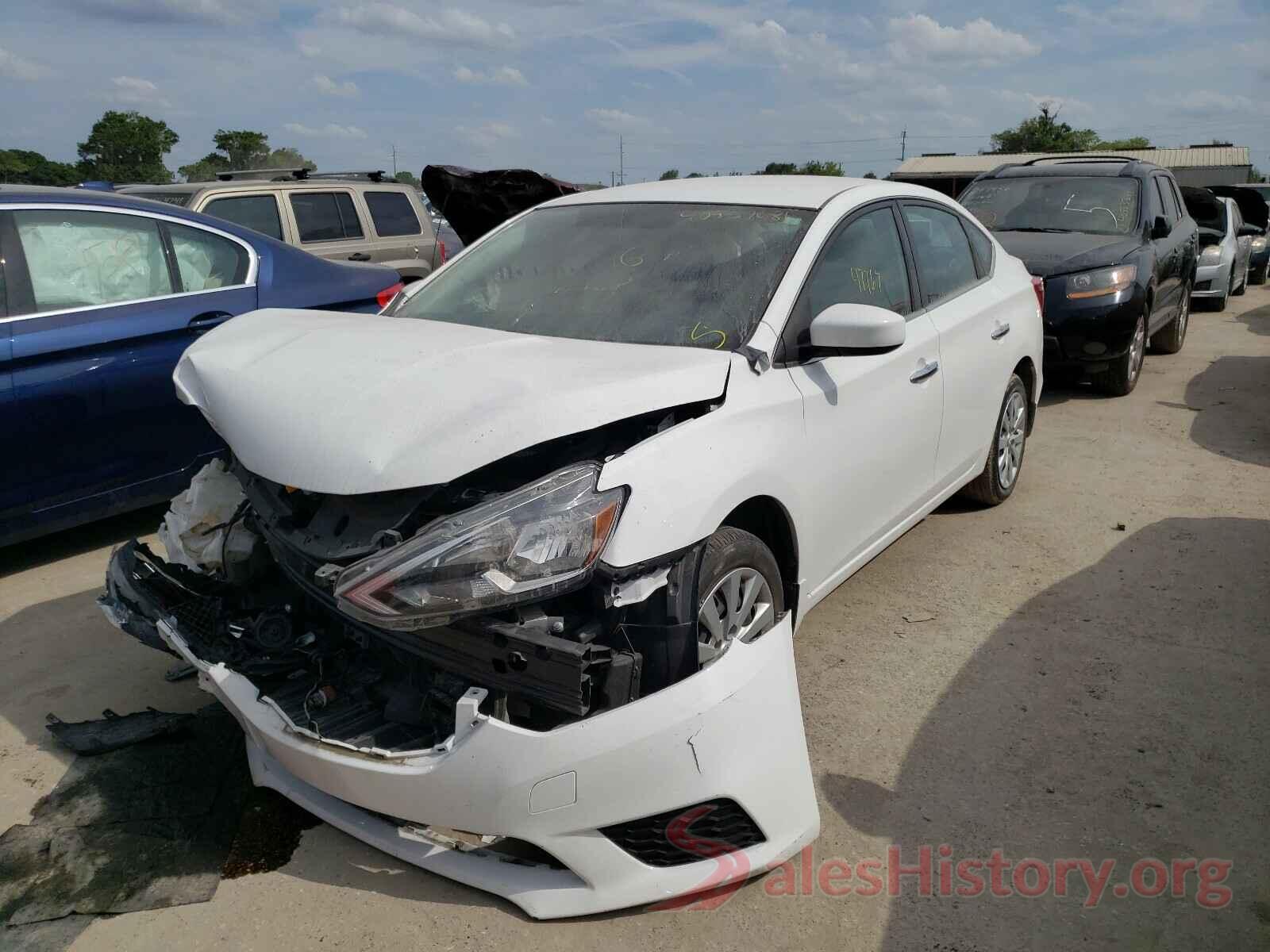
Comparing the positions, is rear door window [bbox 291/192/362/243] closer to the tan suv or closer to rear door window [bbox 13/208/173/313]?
the tan suv

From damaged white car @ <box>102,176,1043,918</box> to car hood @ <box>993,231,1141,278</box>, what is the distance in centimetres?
474

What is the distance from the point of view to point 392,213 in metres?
9.38

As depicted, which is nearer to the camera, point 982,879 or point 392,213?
point 982,879

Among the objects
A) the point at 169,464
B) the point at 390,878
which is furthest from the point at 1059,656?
the point at 169,464

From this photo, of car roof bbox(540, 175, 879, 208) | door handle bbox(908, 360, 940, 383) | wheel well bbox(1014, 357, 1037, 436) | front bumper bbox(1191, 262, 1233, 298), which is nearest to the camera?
car roof bbox(540, 175, 879, 208)

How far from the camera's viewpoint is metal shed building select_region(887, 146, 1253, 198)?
47.1 m

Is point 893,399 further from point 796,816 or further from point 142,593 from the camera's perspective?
point 142,593

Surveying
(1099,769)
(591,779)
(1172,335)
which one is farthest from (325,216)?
(1172,335)

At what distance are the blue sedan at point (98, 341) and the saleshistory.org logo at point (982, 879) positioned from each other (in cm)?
264

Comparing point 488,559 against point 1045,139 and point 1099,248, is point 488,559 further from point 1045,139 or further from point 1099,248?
point 1045,139

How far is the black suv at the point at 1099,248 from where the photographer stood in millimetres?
7426

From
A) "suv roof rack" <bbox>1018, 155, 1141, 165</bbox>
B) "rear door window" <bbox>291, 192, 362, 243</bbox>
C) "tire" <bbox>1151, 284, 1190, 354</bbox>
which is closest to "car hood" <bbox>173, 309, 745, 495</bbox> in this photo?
"rear door window" <bbox>291, 192, 362, 243</bbox>

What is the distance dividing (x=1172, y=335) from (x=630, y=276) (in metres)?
8.32

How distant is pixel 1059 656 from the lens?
147 inches
